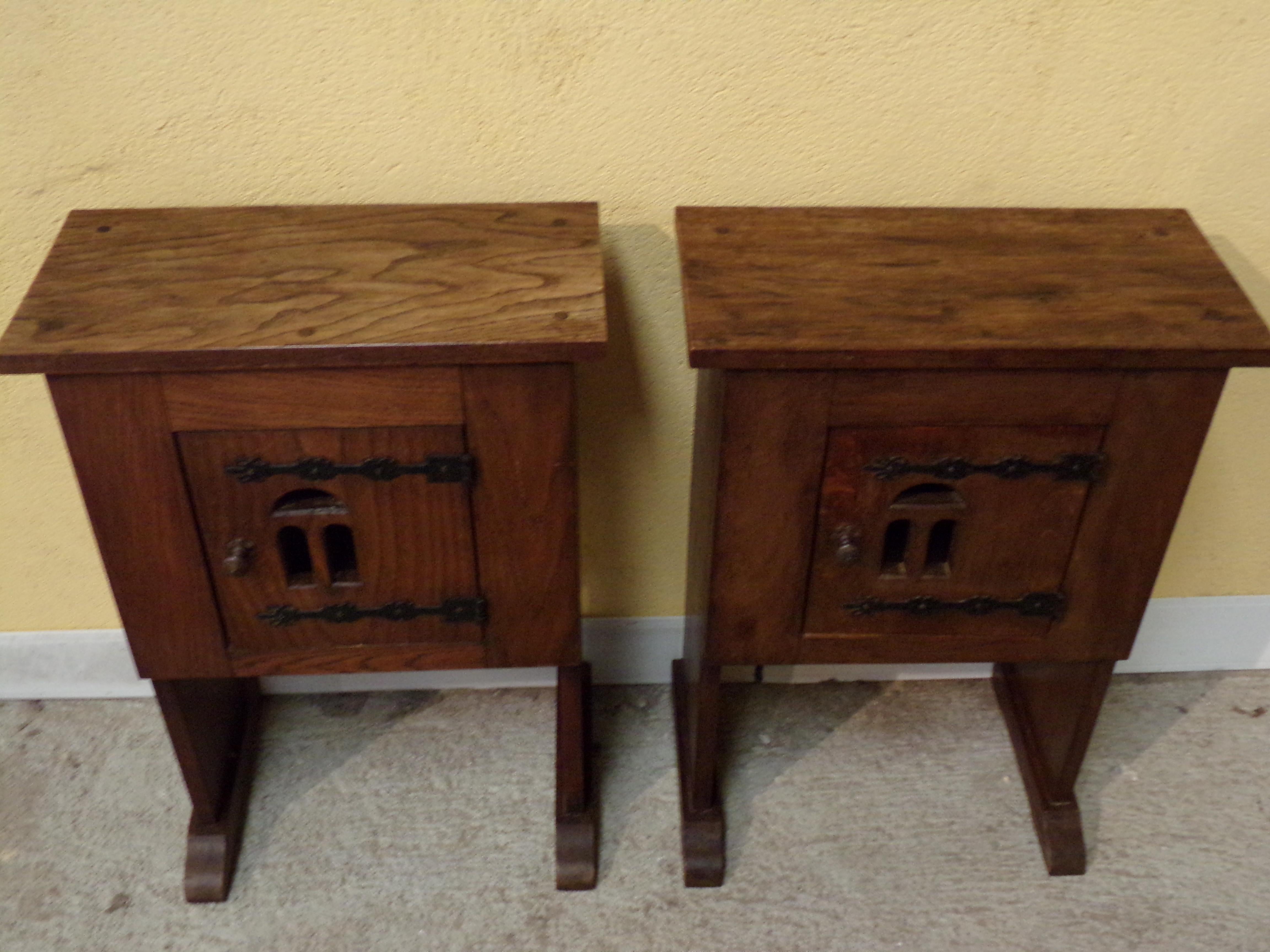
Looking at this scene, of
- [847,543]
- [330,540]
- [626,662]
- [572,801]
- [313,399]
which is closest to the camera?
[313,399]

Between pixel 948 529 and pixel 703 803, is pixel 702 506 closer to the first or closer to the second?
pixel 948 529

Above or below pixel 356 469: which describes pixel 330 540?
below

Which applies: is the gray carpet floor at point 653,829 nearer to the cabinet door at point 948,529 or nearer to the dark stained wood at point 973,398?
the cabinet door at point 948,529

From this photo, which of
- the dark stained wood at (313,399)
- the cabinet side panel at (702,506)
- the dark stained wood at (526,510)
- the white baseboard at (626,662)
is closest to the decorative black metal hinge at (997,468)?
the cabinet side panel at (702,506)

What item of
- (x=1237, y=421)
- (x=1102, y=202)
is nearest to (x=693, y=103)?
(x=1102, y=202)

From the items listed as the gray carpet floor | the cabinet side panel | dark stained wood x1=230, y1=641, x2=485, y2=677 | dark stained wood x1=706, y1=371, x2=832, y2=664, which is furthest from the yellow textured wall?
the gray carpet floor

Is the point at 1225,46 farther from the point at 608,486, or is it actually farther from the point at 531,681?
the point at 531,681

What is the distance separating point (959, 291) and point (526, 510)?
1.43ft

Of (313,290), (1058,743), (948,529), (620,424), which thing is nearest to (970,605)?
(948,529)

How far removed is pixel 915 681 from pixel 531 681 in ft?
1.75

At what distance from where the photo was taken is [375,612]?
1127 millimetres

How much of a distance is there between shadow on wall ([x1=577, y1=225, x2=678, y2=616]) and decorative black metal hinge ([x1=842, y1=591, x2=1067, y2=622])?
36 centimetres

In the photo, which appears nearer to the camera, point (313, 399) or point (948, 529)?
point (313, 399)

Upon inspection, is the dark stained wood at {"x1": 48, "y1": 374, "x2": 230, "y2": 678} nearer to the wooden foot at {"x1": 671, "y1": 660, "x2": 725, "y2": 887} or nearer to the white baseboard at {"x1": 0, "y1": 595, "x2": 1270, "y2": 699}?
the white baseboard at {"x1": 0, "y1": 595, "x2": 1270, "y2": 699}
